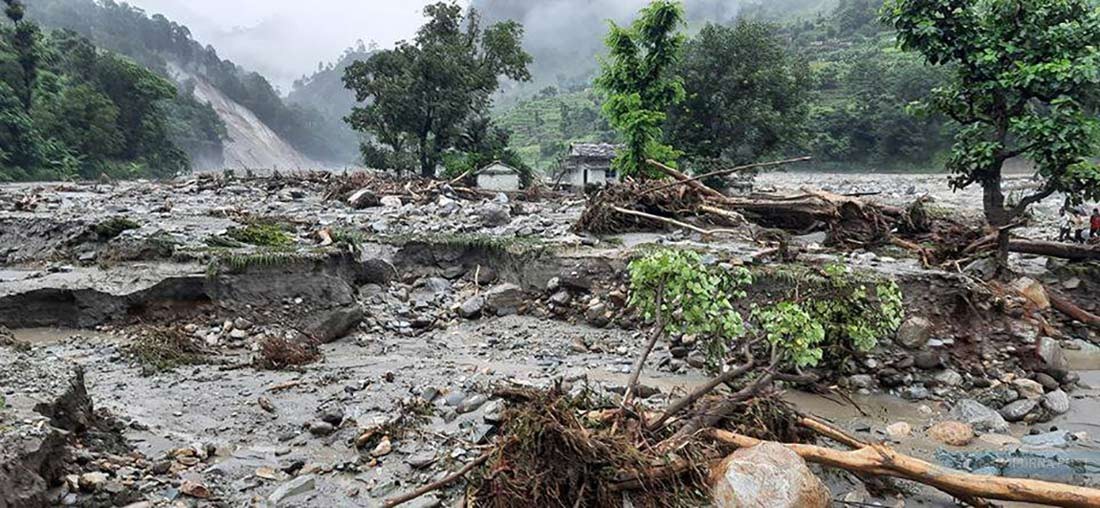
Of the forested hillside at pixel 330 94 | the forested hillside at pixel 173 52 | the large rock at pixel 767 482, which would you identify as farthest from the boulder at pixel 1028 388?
the forested hillside at pixel 330 94

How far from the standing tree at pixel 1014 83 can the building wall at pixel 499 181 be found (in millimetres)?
16898

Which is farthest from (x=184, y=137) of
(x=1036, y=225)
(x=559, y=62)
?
(x=559, y=62)

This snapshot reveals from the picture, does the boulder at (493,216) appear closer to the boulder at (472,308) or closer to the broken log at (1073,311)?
the boulder at (472,308)

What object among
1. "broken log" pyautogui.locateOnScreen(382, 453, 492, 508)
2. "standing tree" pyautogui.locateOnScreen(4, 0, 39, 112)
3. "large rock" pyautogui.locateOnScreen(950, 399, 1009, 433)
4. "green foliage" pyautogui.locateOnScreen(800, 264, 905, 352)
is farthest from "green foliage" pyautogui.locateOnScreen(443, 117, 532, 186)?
"broken log" pyautogui.locateOnScreen(382, 453, 492, 508)

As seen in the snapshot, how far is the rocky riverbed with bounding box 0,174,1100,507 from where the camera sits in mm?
4230

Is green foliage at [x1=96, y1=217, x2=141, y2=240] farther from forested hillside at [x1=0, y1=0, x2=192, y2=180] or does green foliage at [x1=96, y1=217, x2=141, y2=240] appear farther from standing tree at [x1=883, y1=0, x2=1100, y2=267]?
forested hillside at [x1=0, y1=0, x2=192, y2=180]

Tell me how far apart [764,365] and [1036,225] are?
39.6 feet

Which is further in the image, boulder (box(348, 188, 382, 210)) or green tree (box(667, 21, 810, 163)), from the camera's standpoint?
green tree (box(667, 21, 810, 163))

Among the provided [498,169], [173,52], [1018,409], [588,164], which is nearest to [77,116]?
[498,169]

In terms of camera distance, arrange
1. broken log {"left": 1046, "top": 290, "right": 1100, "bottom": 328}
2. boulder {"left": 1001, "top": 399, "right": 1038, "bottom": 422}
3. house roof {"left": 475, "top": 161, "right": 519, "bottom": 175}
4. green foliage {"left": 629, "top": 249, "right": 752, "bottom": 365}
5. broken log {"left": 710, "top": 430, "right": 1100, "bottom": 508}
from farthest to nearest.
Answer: house roof {"left": 475, "top": 161, "right": 519, "bottom": 175} → broken log {"left": 1046, "top": 290, "right": 1100, "bottom": 328} → boulder {"left": 1001, "top": 399, "right": 1038, "bottom": 422} → green foliage {"left": 629, "top": 249, "right": 752, "bottom": 365} → broken log {"left": 710, "top": 430, "right": 1100, "bottom": 508}

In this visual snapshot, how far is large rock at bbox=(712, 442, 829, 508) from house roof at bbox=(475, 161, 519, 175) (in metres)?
21.2

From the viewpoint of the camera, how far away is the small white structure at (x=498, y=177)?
2441 cm

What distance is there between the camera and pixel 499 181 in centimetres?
2478

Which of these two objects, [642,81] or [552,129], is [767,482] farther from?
[552,129]
